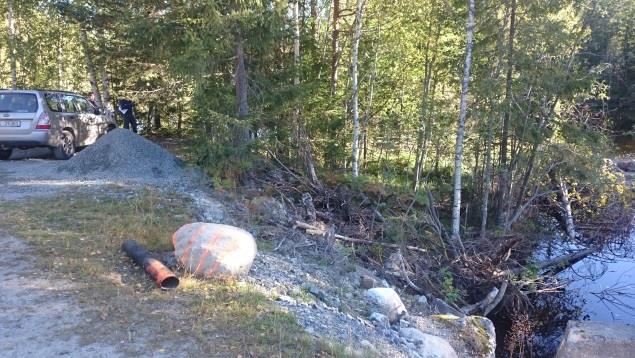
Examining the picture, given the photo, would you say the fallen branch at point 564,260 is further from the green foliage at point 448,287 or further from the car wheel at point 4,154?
the car wheel at point 4,154

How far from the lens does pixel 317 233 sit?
373 inches

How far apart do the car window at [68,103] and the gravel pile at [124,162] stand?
2.66 metres

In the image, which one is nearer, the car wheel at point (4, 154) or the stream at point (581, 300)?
the stream at point (581, 300)

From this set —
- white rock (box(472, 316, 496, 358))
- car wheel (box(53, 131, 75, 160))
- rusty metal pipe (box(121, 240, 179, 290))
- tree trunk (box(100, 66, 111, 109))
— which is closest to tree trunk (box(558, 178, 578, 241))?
white rock (box(472, 316, 496, 358))

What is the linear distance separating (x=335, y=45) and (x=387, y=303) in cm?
934

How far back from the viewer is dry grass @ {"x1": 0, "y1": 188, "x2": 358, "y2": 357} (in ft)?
15.0

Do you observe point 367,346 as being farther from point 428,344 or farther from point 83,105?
point 83,105

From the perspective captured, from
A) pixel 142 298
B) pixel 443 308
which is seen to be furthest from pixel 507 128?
pixel 142 298

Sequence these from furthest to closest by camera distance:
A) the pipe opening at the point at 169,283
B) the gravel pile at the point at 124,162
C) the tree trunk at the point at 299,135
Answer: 1. the tree trunk at the point at 299,135
2. the gravel pile at the point at 124,162
3. the pipe opening at the point at 169,283

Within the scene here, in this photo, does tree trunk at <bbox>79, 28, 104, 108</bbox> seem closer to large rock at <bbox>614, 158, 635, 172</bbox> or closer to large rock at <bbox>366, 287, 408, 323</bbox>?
large rock at <bbox>366, 287, 408, 323</bbox>

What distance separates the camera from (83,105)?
15.1 m

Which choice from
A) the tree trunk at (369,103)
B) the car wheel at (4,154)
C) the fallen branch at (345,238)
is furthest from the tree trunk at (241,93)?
the car wheel at (4,154)

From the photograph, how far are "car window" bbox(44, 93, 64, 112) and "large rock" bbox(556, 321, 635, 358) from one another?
12.8 metres

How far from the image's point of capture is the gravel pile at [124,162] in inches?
444
